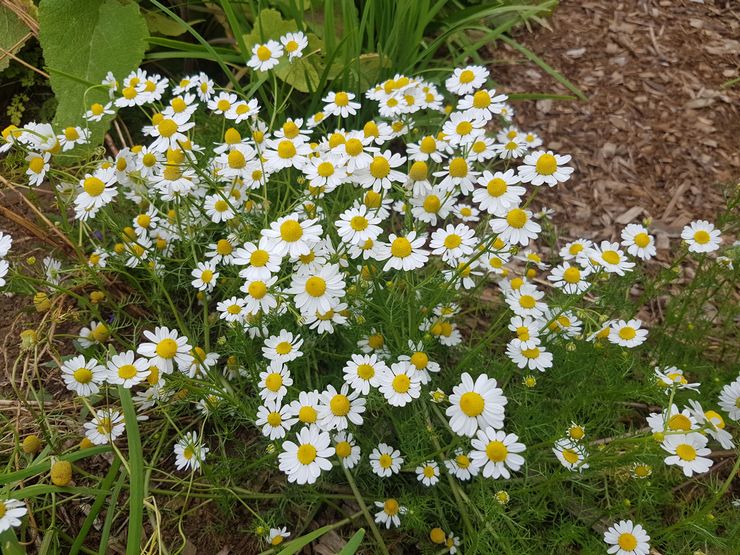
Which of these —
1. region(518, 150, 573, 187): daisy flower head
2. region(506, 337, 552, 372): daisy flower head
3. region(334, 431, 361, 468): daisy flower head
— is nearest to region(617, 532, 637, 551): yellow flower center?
region(506, 337, 552, 372): daisy flower head

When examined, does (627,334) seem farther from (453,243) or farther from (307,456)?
(307,456)

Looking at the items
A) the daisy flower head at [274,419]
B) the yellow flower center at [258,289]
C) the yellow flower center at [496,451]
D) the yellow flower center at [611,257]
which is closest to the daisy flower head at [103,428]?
the daisy flower head at [274,419]

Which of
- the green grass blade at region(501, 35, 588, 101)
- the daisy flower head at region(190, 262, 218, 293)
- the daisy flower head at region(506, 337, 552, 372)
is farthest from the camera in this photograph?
the green grass blade at region(501, 35, 588, 101)

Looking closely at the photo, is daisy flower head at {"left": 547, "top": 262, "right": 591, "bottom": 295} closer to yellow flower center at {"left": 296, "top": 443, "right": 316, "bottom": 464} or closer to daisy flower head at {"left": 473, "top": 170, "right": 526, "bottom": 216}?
daisy flower head at {"left": 473, "top": 170, "right": 526, "bottom": 216}

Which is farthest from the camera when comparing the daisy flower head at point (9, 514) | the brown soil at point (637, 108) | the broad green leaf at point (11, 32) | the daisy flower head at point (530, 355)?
the brown soil at point (637, 108)

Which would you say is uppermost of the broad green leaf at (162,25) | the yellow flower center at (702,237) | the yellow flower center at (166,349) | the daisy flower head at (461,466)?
the broad green leaf at (162,25)

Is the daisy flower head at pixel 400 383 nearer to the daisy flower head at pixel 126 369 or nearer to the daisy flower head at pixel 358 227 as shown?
the daisy flower head at pixel 358 227

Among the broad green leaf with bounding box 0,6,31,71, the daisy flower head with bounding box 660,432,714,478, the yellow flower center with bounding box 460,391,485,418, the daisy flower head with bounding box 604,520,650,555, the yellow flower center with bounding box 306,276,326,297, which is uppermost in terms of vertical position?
the broad green leaf with bounding box 0,6,31,71
